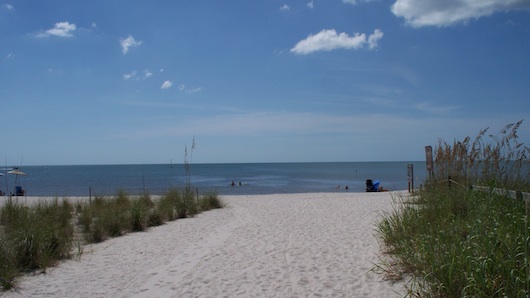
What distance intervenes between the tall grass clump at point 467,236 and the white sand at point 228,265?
399mm

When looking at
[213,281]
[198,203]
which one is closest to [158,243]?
[213,281]

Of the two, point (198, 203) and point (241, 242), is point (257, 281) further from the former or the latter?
point (198, 203)

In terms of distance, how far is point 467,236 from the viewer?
4273 millimetres

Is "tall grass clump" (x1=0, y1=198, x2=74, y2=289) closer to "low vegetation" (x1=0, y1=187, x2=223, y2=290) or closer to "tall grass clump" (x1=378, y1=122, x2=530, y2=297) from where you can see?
"low vegetation" (x1=0, y1=187, x2=223, y2=290)

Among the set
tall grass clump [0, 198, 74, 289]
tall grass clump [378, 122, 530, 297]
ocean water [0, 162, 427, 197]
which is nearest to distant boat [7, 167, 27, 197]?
ocean water [0, 162, 427, 197]

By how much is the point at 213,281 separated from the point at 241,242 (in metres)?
2.48

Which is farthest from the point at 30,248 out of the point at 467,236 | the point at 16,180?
the point at 16,180

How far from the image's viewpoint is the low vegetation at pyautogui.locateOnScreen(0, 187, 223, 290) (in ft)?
19.3

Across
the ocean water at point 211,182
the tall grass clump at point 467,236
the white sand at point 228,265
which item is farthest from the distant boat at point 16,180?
the tall grass clump at point 467,236

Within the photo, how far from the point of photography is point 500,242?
3.87 metres

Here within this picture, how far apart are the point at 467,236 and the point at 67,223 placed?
8.00 metres

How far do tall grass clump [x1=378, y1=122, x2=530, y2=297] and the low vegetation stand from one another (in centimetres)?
504

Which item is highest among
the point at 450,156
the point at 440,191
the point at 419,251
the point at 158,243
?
the point at 450,156

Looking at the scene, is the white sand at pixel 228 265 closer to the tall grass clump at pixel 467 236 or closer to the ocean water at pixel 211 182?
the tall grass clump at pixel 467 236
